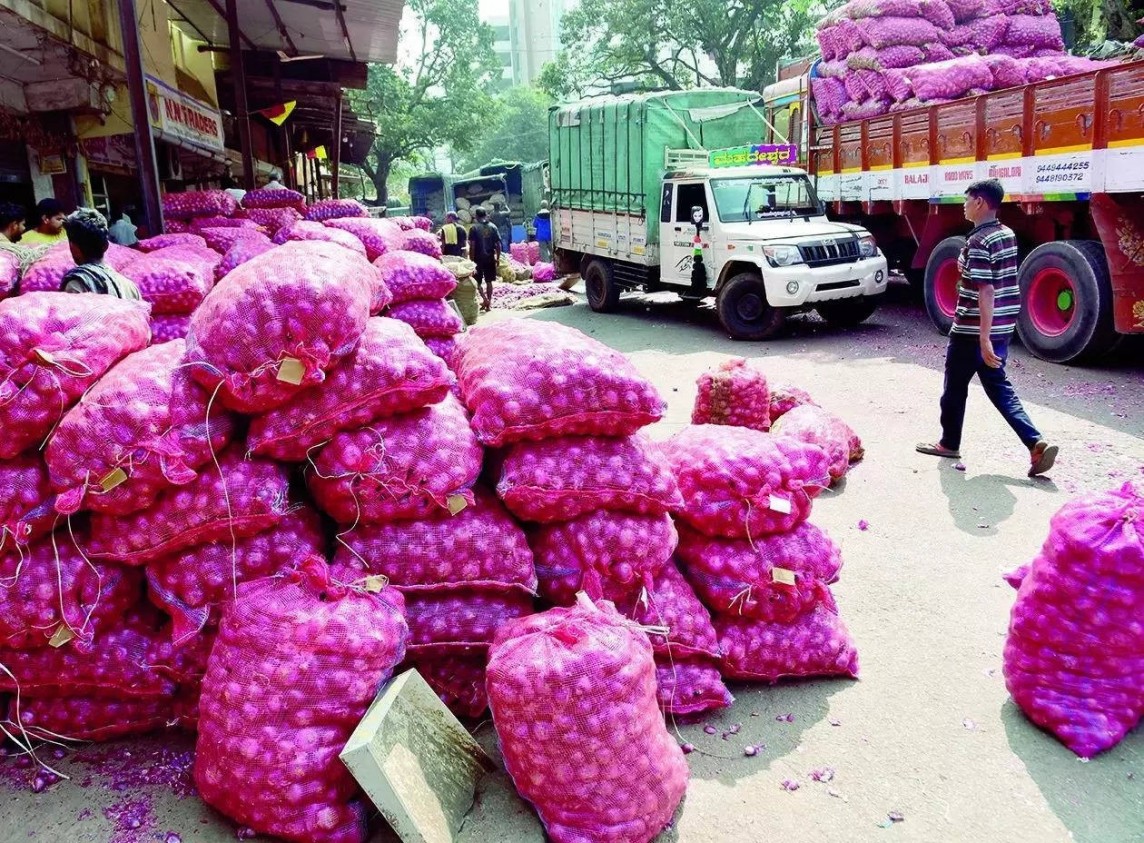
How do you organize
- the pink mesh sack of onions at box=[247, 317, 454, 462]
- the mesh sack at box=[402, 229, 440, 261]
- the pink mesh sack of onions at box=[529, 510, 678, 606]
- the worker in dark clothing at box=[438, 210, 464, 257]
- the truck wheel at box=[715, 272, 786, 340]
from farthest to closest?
1. the worker in dark clothing at box=[438, 210, 464, 257]
2. the truck wheel at box=[715, 272, 786, 340]
3. the mesh sack at box=[402, 229, 440, 261]
4. the pink mesh sack of onions at box=[529, 510, 678, 606]
5. the pink mesh sack of onions at box=[247, 317, 454, 462]

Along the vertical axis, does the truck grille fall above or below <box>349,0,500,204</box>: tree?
below

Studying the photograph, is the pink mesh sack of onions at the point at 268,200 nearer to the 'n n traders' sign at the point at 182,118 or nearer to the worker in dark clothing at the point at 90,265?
the 'n n traders' sign at the point at 182,118

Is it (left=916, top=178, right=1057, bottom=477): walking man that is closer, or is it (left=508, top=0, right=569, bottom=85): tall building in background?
(left=916, top=178, right=1057, bottom=477): walking man

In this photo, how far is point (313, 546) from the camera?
2719mm

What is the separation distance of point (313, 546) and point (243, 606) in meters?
0.35

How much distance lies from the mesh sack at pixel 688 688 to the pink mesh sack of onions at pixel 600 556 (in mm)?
292

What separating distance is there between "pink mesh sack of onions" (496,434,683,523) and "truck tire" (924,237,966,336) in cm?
777

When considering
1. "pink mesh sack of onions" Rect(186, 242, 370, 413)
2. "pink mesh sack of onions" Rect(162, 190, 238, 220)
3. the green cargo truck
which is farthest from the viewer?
the green cargo truck

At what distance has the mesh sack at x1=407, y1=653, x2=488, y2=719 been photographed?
2801mm

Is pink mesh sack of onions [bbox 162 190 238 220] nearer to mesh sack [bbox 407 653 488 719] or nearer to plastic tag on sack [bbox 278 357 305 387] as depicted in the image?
plastic tag on sack [bbox 278 357 305 387]

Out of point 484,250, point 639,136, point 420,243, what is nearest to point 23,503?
point 420,243

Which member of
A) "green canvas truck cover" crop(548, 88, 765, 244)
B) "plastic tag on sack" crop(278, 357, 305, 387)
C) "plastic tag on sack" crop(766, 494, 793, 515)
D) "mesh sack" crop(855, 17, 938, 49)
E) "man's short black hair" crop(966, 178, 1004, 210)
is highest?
"mesh sack" crop(855, 17, 938, 49)

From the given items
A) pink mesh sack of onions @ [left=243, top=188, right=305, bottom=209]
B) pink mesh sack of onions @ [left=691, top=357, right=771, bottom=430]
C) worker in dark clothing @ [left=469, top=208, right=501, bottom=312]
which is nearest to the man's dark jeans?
pink mesh sack of onions @ [left=691, top=357, right=771, bottom=430]

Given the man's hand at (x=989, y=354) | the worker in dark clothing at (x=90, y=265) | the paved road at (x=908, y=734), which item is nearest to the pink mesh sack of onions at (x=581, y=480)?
the paved road at (x=908, y=734)
